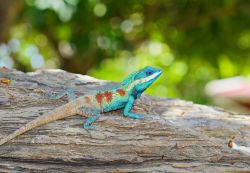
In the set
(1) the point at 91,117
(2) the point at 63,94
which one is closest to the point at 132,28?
(2) the point at 63,94

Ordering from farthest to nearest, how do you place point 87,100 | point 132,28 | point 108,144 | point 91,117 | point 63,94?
point 132,28, point 63,94, point 87,100, point 91,117, point 108,144

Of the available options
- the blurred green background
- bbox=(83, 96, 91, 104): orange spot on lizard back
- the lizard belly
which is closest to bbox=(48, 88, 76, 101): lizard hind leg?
bbox=(83, 96, 91, 104): orange spot on lizard back

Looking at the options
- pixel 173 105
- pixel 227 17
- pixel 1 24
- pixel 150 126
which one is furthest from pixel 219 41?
pixel 150 126

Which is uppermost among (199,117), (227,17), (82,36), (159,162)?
(227,17)

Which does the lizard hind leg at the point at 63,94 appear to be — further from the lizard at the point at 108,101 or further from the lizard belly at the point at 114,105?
the lizard belly at the point at 114,105

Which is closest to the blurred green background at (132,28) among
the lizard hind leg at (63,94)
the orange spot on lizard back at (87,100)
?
the lizard hind leg at (63,94)

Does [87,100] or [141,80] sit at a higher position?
[141,80]

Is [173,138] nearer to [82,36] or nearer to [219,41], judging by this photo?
[82,36]

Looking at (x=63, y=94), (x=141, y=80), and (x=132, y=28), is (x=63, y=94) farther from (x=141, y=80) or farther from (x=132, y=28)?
(x=132, y=28)
